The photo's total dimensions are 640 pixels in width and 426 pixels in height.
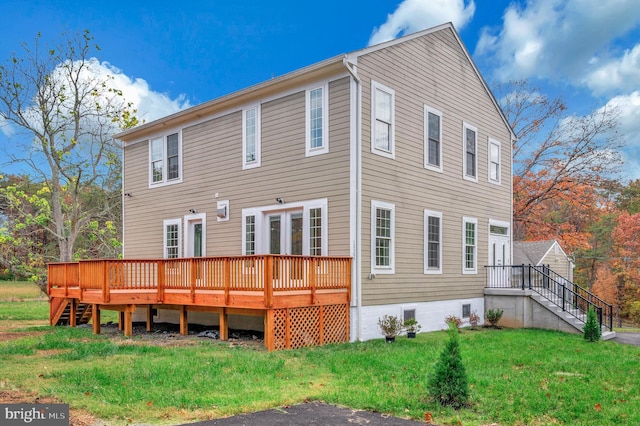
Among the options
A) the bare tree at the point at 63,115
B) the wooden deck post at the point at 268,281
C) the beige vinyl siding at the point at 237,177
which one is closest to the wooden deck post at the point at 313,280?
the wooden deck post at the point at 268,281

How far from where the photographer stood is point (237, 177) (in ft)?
47.4

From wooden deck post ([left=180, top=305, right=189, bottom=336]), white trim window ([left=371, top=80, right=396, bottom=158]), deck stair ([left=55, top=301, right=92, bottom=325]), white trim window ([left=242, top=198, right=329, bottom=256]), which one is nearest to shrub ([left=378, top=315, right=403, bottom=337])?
white trim window ([left=242, top=198, right=329, bottom=256])

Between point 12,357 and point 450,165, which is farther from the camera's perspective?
point 450,165

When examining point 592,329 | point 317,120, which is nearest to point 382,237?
point 317,120

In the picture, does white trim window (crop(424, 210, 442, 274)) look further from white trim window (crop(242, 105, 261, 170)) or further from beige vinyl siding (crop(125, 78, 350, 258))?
white trim window (crop(242, 105, 261, 170))

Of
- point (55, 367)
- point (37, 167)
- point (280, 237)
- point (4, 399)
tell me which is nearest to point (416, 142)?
point (280, 237)

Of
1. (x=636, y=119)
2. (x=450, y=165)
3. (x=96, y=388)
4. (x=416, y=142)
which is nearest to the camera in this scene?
(x=96, y=388)

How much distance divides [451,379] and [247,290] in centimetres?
581

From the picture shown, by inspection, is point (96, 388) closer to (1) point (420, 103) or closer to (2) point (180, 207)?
(2) point (180, 207)

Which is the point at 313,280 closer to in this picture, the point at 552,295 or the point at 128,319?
the point at 128,319

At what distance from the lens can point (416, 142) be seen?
46.2 ft

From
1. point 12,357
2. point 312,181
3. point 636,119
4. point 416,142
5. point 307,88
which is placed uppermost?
point 636,119

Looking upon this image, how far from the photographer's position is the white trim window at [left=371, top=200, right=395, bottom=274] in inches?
487

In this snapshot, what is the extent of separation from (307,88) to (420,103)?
3.49m
